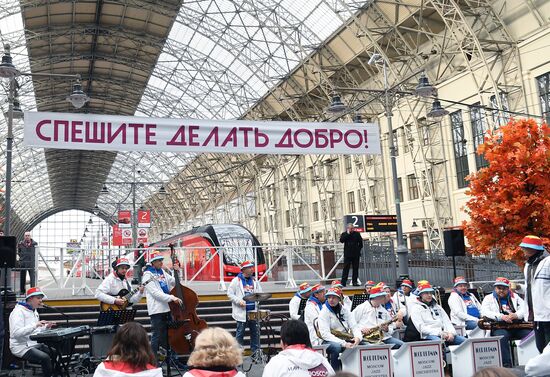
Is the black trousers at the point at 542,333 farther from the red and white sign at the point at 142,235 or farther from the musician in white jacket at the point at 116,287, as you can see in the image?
the red and white sign at the point at 142,235

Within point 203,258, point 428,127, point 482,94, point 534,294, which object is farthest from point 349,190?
point 534,294

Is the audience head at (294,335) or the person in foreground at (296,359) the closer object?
the person in foreground at (296,359)

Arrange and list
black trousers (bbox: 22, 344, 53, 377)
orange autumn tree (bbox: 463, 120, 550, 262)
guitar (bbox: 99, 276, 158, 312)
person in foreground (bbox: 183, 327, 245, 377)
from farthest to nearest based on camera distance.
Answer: orange autumn tree (bbox: 463, 120, 550, 262), guitar (bbox: 99, 276, 158, 312), black trousers (bbox: 22, 344, 53, 377), person in foreground (bbox: 183, 327, 245, 377)

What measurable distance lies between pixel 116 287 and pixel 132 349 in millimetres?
5970

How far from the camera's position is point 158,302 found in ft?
31.8

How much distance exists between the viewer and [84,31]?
3681 cm

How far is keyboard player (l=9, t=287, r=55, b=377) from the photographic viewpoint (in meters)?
8.49

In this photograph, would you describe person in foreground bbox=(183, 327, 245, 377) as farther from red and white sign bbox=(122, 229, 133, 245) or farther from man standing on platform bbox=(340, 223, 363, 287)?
red and white sign bbox=(122, 229, 133, 245)

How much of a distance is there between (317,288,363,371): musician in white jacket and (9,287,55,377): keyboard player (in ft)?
14.1

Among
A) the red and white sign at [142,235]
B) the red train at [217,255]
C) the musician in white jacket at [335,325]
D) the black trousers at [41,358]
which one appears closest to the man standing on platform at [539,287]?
the musician in white jacket at [335,325]

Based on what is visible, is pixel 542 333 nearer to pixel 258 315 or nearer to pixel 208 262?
pixel 258 315

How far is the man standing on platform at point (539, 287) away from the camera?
6957 millimetres

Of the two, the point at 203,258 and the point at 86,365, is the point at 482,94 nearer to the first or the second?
the point at 203,258

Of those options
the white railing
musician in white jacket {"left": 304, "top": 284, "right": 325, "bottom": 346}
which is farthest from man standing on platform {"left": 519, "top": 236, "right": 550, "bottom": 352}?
the white railing
